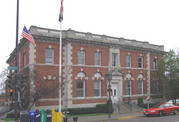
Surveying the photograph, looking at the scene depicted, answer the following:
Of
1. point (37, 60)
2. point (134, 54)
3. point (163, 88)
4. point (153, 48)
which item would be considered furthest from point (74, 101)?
point (153, 48)

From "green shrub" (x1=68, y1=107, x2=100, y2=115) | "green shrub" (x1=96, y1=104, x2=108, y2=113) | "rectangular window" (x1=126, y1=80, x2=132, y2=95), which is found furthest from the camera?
"rectangular window" (x1=126, y1=80, x2=132, y2=95)

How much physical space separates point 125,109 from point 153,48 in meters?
12.5

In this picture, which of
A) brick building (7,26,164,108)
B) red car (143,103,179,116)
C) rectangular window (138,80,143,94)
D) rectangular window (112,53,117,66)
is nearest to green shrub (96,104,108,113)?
brick building (7,26,164,108)

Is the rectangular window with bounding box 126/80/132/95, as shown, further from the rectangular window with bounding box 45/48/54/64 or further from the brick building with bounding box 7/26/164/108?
the rectangular window with bounding box 45/48/54/64

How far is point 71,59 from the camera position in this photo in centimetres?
2689

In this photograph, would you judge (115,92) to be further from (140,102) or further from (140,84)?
(140,84)

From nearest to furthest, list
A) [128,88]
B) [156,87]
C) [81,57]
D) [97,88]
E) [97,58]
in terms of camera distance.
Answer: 1. [81,57]
2. [97,88]
3. [97,58]
4. [128,88]
5. [156,87]

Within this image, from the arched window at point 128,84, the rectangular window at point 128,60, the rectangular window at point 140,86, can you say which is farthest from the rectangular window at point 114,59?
the rectangular window at point 140,86

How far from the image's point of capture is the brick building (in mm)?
25422

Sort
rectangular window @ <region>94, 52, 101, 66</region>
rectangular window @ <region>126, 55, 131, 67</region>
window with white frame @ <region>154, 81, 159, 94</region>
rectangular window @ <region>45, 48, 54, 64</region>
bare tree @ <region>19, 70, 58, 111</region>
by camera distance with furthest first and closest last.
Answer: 1. window with white frame @ <region>154, 81, 159, 94</region>
2. rectangular window @ <region>126, 55, 131, 67</region>
3. rectangular window @ <region>94, 52, 101, 66</region>
4. rectangular window @ <region>45, 48, 54, 64</region>
5. bare tree @ <region>19, 70, 58, 111</region>

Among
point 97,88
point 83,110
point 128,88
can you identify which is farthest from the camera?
point 128,88

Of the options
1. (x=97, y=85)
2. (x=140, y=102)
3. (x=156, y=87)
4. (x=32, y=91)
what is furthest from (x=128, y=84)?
(x=32, y=91)

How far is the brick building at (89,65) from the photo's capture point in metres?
25.4

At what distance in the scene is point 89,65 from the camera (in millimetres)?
28141
